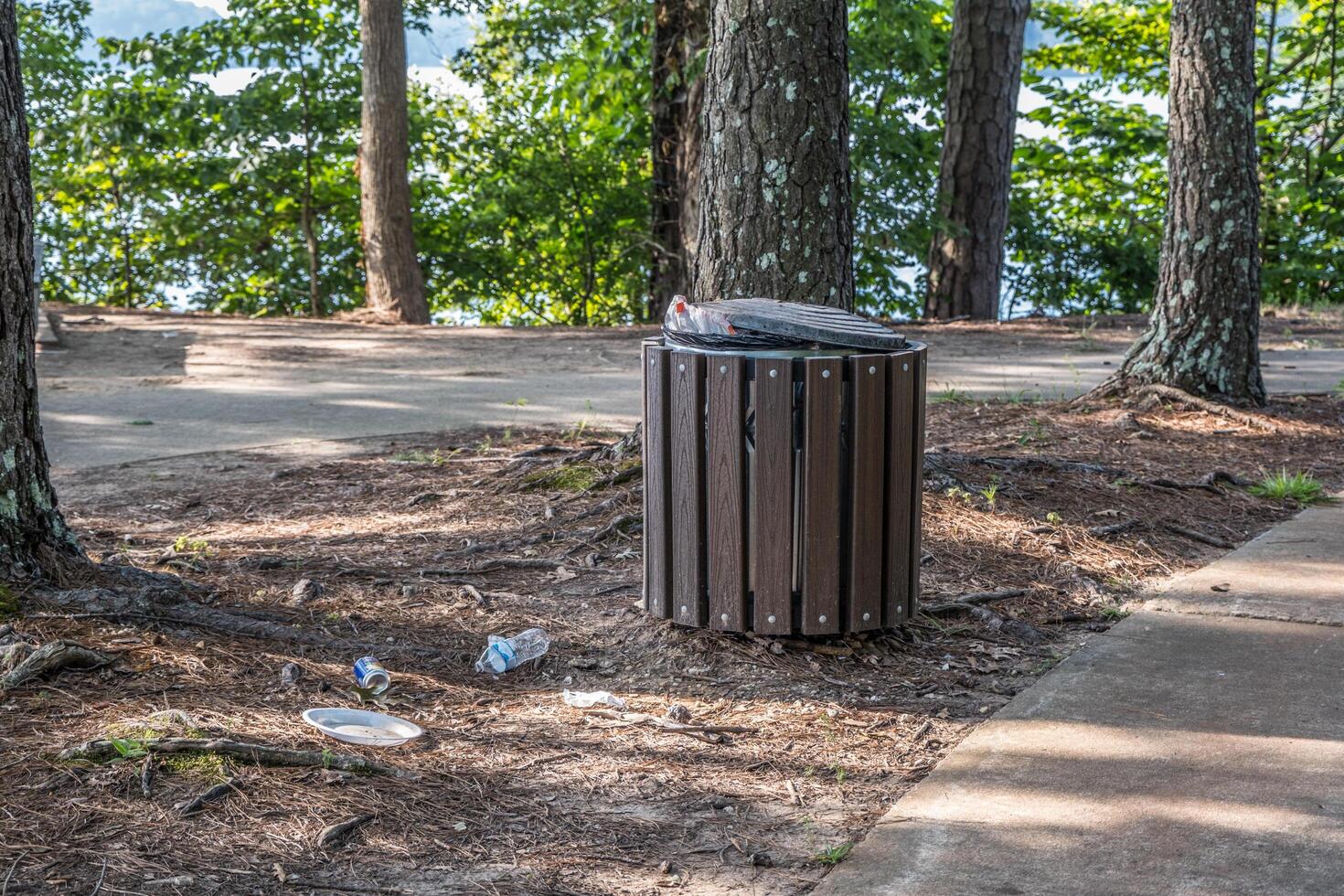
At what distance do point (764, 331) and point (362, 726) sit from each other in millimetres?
1651

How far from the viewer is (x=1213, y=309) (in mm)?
7883

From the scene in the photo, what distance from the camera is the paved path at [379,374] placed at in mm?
8422

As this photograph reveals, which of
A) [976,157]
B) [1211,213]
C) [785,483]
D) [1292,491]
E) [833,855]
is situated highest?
[976,157]

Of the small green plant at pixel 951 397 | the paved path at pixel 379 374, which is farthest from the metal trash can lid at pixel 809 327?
the small green plant at pixel 951 397

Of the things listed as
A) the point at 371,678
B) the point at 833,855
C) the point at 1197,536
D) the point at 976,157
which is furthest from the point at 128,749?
the point at 976,157

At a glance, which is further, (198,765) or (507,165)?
(507,165)

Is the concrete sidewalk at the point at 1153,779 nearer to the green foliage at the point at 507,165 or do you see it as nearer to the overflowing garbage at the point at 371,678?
the overflowing garbage at the point at 371,678

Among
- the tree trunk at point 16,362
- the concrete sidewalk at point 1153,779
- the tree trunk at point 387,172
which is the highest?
the tree trunk at point 387,172

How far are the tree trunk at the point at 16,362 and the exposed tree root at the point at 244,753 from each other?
1.13 m

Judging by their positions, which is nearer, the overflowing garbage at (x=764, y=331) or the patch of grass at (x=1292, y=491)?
the overflowing garbage at (x=764, y=331)

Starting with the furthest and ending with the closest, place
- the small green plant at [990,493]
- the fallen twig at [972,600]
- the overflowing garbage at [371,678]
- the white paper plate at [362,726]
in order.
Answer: the small green plant at [990,493] → the fallen twig at [972,600] → the overflowing garbage at [371,678] → the white paper plate at [362,726]

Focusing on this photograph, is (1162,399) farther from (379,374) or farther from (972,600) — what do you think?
(379,374)

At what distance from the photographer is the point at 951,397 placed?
8930mm

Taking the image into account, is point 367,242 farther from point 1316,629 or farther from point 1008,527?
point 1316,629
